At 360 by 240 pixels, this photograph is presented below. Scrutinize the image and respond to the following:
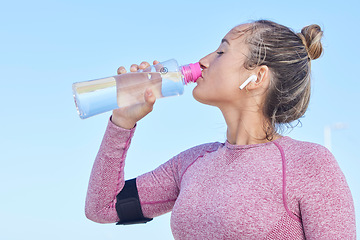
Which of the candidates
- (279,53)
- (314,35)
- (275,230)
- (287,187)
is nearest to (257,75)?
(279,53)

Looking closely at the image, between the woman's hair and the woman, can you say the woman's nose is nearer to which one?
the woman

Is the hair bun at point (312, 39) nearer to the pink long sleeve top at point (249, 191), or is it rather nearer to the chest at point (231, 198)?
the pink long sleeve top at point (249, 191)

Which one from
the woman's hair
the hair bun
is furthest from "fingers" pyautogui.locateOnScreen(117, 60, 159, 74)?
the hair bun

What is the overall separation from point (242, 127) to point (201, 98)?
0.75 ft

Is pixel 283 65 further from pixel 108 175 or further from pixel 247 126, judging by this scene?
pixel 108 175

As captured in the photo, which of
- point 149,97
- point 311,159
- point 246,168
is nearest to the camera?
point 311,159

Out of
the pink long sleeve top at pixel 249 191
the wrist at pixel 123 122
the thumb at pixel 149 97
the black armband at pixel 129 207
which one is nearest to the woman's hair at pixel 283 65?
the pink long sleeve top at pixel 249 191

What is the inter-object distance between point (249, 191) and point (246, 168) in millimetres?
128

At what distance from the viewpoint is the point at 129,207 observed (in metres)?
2.38

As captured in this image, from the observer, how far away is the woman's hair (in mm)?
2146

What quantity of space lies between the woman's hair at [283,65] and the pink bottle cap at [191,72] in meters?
0.24

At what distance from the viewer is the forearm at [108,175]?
91.0 inches

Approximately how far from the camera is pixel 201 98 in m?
2.18

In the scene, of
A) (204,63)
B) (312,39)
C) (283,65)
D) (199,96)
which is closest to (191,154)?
(199,96)
